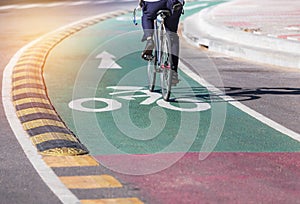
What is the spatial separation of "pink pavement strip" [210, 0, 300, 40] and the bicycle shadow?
5.49m

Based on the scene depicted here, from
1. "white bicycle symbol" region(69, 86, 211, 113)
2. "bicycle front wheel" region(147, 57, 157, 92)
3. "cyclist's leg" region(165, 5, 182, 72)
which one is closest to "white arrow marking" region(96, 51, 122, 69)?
"white bicycle symbol" region(69, 86, 211, 113)

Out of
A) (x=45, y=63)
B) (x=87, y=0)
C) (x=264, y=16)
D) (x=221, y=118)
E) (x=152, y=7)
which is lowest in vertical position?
(x=87, y=0)

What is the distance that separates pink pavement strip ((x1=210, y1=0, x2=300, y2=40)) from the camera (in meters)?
18.6

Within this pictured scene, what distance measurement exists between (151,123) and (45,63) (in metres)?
5.85

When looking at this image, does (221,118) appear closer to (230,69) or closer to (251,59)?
(230,69)

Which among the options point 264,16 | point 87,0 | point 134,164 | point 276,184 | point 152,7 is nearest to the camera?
point 276,184

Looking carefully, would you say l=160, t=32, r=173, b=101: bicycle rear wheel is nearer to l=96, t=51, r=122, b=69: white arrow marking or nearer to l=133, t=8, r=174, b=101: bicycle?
l=133, t=8, r=174, b=101: bicycle

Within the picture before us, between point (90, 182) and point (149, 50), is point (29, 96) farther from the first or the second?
point (90, 182)

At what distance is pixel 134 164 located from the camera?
713 cm

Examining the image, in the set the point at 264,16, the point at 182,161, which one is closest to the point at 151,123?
the point at 182,161

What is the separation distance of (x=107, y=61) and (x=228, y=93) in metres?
4.12

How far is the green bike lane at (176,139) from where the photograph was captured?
254 inches

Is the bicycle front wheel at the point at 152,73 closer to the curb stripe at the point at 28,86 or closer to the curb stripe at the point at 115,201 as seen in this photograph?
the curb stripe at the point at 28,86

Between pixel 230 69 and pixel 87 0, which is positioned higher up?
pixel 230 69
